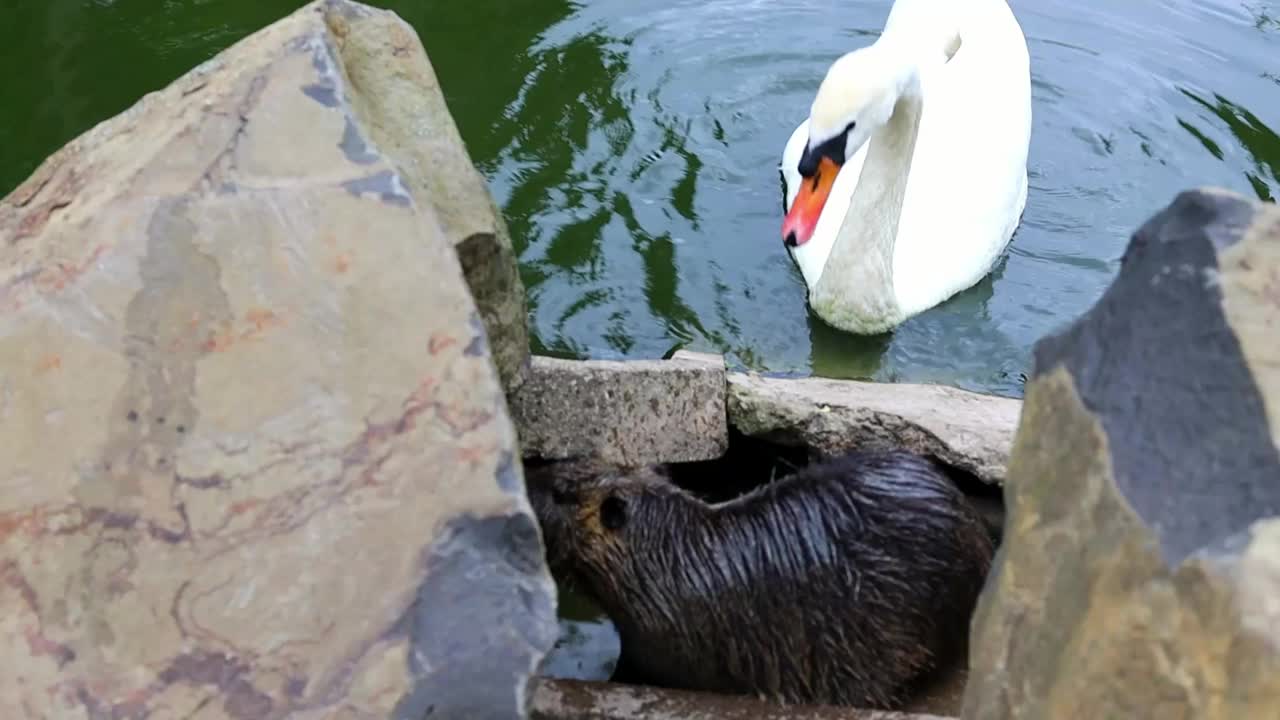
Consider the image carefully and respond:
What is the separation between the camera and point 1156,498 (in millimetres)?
1330

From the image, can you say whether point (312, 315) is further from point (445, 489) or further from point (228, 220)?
point (445, 489)

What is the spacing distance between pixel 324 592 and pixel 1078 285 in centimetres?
368

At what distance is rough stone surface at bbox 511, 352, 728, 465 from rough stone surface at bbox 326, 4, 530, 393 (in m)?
0.26

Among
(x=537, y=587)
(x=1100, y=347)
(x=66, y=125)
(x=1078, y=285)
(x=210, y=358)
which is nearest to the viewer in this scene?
(x=1100, y=347)

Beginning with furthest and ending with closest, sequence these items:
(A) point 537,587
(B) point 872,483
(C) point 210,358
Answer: (B) point 872,483 < (C) point 210,358 < (A) point 537,587

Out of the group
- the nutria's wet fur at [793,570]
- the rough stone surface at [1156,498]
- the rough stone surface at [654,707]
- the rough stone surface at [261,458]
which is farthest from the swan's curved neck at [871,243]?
the rough stone surface at [1156,498]

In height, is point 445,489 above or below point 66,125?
above

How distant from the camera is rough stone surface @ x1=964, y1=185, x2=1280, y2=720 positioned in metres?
1.23

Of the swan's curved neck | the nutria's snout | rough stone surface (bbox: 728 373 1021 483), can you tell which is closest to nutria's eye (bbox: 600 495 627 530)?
the nutria's snout

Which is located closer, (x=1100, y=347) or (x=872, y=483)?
(x=1100, y=347)

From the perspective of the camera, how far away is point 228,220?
6.78ft

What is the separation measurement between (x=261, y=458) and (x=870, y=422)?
62.4 inches

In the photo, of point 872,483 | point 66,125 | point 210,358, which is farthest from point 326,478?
point 66,125

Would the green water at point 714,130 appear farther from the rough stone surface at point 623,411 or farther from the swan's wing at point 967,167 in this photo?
the rough stone surface at point 623,411
